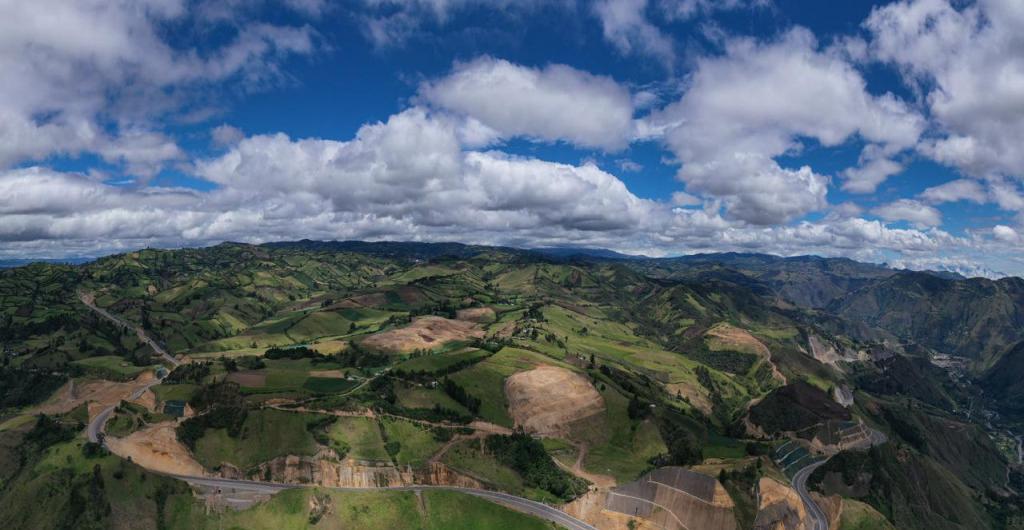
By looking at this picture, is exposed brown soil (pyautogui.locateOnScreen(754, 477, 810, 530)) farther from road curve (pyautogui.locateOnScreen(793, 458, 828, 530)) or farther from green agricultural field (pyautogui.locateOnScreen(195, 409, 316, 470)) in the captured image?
green agricultural field (pyautogui.locateOnScreen(195, 409, 316, 470))

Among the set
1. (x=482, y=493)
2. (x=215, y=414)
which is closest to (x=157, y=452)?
(x=215, y=414)

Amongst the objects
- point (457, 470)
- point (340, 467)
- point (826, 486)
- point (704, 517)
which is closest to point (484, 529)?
point (457, 470)

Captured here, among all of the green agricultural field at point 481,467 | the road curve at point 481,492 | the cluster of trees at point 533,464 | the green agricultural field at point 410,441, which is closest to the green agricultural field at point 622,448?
the cluster of trees at point 533,464

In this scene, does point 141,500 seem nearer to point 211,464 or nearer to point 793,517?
point 211,464

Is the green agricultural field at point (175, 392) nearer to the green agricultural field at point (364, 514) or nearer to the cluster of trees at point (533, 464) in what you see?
the green agricultural field at point (364, 514)

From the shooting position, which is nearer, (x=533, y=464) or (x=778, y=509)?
(x=778, y=509)

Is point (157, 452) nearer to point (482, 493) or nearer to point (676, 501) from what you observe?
point (482, 493)
